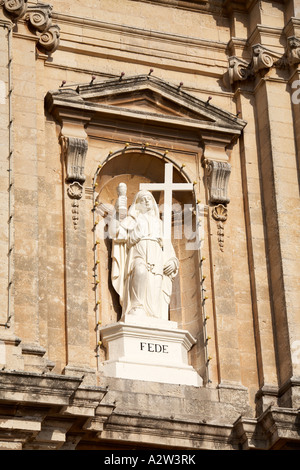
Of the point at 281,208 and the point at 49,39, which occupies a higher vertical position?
the point at 49,39

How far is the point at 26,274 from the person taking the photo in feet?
66.2

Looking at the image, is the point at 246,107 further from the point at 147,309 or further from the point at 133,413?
the point at 133,413

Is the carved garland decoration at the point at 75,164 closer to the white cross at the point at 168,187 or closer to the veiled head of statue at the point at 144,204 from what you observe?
the veiled head of statue at the point at 144,204

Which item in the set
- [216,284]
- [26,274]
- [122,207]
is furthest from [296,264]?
[26,274]

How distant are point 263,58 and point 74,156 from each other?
3390 millimetres

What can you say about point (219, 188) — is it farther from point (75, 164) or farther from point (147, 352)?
point (147, 352)

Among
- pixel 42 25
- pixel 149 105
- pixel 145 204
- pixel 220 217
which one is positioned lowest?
pixel 220 217

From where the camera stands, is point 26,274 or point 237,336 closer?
point 26,274

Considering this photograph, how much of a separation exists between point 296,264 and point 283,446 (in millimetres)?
2854

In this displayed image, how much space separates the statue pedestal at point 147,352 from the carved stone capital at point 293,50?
15.0ft

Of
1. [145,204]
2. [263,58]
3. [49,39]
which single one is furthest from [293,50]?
[49,39]

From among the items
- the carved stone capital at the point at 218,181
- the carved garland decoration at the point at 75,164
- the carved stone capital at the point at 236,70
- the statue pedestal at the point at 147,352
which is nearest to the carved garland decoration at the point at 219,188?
the carved stone capital at the point at 218,181

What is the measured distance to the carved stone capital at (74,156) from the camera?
71.0 ft

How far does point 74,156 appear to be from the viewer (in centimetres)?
2175
